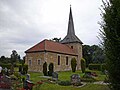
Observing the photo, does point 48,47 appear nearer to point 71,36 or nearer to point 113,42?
point 71,36

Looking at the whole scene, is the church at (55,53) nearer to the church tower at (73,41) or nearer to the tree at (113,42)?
the church tower at (73,41)

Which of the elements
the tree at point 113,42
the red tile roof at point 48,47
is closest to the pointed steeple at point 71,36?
the red tile roof at point 48,47

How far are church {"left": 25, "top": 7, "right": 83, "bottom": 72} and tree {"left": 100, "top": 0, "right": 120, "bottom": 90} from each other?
33671 millimetres

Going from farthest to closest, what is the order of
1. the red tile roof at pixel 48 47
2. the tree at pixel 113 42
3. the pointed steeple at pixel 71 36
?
the pointed steeple at pixel 71 36
the red tile roof at pixel 48 47
the tree at pixel 113 42

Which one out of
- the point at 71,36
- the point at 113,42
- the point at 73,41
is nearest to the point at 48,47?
the point at 73,41

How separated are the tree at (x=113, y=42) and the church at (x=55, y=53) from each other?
33.7m

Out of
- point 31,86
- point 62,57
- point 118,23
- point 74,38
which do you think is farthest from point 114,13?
point 74,38

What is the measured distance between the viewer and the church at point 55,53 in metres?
40.8

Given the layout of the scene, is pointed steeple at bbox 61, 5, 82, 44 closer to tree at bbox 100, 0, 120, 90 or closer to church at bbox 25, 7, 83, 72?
church at bbox 25, 7, 83, 72

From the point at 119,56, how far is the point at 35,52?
3608 centimetres

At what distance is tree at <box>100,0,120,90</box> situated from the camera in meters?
6.20

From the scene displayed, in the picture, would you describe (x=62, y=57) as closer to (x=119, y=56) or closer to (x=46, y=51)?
(x=46, y=51)

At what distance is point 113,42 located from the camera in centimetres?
631

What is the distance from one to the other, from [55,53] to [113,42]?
37.2 m
